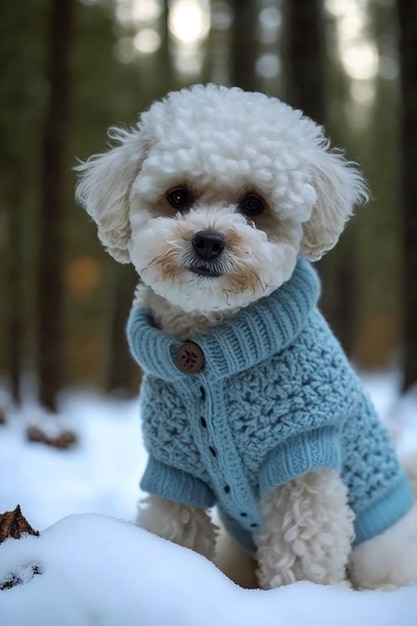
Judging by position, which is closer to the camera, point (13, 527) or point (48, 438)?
point (13, 527)

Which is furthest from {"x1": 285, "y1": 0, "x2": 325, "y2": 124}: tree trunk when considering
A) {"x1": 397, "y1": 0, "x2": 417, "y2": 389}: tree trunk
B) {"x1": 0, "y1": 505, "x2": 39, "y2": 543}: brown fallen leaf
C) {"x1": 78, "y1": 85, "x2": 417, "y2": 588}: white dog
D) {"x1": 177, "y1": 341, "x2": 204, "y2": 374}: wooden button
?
{"x1": 0, "y1": 505, "x2": 39, "y2": 543}: brown fallen leaf

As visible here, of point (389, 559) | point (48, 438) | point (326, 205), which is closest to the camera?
point (326, 205)

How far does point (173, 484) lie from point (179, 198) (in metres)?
0.91

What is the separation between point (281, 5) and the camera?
22.4 ft

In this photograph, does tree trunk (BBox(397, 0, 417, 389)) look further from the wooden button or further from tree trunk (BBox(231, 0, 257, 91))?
the wooden button

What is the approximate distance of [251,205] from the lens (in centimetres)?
203

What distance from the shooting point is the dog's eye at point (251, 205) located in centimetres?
202

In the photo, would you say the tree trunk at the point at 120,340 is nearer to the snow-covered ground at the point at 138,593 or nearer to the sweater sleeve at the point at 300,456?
the sweater sleeve at the point at 300,456

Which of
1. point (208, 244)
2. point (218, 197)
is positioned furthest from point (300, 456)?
point (218, 197)

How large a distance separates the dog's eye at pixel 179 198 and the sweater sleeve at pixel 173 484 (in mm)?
832

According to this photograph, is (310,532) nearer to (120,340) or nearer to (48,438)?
(48,438)

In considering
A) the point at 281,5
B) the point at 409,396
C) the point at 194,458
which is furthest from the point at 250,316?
the point at 281,5

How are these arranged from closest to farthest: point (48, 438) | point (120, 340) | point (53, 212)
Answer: point (48, 438), point (53, 212), point (120, 340)

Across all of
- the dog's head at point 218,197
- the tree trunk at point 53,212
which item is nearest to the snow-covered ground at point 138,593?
the dog's head at point 218,197
